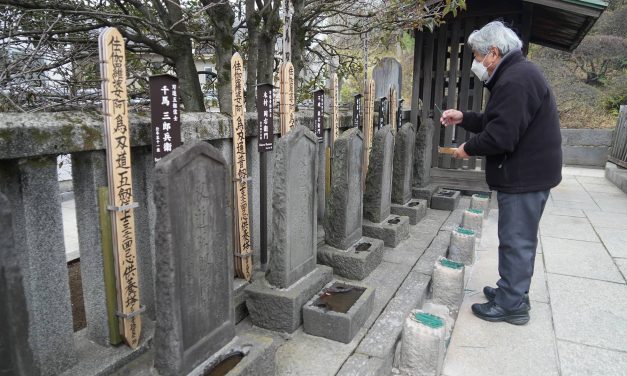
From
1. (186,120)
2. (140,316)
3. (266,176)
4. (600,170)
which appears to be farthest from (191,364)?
(600,170)

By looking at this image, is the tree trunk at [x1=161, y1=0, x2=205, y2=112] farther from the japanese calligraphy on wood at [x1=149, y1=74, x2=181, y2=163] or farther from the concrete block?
the concrete block

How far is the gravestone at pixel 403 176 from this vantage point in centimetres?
573

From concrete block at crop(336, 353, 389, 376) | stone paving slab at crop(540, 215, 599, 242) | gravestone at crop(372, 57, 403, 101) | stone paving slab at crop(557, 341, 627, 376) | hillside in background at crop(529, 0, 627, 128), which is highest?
hillside in background at crop(529, 0, 627, 128)

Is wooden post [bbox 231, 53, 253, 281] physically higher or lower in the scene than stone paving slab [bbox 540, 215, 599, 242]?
higher

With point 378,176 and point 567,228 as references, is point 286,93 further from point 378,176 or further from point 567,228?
point 567,228

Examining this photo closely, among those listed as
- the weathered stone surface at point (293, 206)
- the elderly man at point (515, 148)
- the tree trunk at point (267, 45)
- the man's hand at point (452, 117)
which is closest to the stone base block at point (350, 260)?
the weathered stone surface at point (293, 206)

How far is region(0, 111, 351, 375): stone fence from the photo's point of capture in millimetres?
2021

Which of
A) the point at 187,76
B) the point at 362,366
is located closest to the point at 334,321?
the point at 362,366

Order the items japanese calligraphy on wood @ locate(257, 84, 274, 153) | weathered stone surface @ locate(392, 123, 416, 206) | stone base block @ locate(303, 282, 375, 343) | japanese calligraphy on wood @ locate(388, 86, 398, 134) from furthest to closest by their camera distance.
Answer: japanese calligraphy on wood @ locate(388, 86, 398, 134), weathered stone surface @ locate(392, 123, 416, 206), japanese calligraphy on wood @ locate(257, 84, 274, 153), stone base block @ locate(303, 282, 375, 343)

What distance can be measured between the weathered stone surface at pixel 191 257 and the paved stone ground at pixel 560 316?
1828 millimetres

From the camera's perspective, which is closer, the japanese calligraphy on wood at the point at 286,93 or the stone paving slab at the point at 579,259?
the japanese calligraphy on wood at the point at 286,93

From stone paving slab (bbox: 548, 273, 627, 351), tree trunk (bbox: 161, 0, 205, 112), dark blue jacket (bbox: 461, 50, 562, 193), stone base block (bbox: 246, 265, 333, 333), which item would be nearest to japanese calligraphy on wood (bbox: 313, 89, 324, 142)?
tree trunk (bbox: 161, 0, 205, 112)

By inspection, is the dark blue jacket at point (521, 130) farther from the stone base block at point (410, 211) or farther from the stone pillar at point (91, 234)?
the stone pillar at point (91, 234)

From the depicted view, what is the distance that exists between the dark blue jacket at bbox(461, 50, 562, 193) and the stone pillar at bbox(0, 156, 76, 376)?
2.96 m
